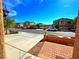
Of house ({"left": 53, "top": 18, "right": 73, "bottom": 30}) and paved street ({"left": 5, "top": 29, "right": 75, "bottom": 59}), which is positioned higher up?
house ({"left": 53, "top": 18, "right": 73, "bottom": 30})

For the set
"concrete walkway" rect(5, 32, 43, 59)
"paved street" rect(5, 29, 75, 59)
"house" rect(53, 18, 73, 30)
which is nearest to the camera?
"paved street" rect(5, 29, 75, 59)

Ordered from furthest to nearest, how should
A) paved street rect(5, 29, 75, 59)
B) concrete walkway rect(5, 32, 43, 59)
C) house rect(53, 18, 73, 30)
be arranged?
house rect(53, 18, 73, 30)
concrete walkway rect(5, 32, 43, 59)
paved street rect(5, 29, 75, 59)

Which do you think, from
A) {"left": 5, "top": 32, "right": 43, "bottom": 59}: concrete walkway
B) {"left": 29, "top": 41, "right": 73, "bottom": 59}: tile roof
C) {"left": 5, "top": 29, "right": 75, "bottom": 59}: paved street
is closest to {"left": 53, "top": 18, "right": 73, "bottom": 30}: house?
{"left": 5, "top": 29, "right": 75, "bottom": 59}: paved street

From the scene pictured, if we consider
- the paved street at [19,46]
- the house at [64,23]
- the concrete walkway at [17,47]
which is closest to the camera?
the paved street at [19,46]

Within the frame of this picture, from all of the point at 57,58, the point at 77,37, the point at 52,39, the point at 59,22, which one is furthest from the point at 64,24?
the point at 77,37

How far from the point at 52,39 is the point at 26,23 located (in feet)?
167

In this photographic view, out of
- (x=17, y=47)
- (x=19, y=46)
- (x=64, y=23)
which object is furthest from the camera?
(x=64, y=23)

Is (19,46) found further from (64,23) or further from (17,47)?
(64,23)

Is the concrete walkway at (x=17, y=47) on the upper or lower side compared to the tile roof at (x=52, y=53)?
upper

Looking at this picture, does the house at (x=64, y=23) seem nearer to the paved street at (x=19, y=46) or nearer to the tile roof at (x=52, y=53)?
the paved street at (x=19, y=46)

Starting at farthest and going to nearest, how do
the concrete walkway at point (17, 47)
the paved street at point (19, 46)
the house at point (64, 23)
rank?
the house at point (64, 23)
the concrete walkway at point (17, 47)
the paved street at point (19, 46)

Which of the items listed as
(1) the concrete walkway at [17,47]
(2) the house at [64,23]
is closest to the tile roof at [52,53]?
(1) the concrete walkway at [17,47]

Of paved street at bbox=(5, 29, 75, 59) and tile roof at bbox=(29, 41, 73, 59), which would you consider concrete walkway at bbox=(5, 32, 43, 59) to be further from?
tile roof at bbox=(29, 41, 73, 59)

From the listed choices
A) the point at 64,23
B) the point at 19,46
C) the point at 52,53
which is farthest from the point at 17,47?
the point at 64,23
